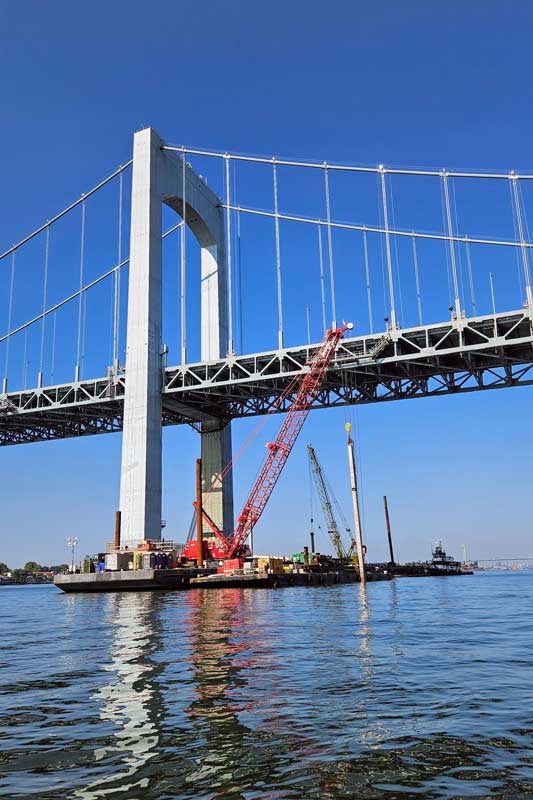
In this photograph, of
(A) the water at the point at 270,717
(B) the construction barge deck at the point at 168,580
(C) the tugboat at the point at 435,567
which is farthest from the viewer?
(C) the tugboat at the point at 435,567

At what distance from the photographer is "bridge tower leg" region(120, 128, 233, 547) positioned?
5931cm

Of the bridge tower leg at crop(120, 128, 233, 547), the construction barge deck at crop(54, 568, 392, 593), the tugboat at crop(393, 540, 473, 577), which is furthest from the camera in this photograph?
the tugboat at crop(393, 540, 473, 577)

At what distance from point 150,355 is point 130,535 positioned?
51.2ft

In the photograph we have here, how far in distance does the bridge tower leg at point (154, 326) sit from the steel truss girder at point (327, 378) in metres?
3.07

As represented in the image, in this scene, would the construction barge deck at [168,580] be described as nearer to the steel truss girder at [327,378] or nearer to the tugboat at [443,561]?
the steel truss girder at [327,378]

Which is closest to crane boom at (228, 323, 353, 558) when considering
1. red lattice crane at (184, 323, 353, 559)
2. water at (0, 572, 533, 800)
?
red lattice crane at (184, 323, 353, 559)

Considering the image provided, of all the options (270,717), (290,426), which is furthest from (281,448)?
(270,717)

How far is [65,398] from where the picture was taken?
7206 cm

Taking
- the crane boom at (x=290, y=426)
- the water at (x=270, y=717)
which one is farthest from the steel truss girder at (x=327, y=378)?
the water at (x=270, y=717)

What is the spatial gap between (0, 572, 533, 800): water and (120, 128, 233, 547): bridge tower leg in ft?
130

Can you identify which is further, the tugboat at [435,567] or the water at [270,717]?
the tugboat at [435,567]

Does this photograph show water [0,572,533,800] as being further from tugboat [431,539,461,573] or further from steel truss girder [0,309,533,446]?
tugboat [431,539,461,573]

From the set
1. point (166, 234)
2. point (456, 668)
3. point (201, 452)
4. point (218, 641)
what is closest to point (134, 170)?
point (166, 234)

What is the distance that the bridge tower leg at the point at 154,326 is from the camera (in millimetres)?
59312
